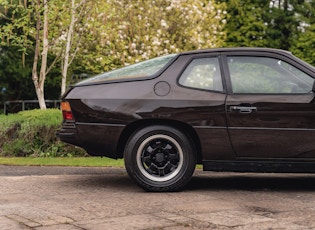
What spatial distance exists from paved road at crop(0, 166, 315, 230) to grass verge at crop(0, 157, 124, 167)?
33.1 inches

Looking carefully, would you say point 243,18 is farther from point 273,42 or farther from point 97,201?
point 97,201

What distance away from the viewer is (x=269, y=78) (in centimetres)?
730

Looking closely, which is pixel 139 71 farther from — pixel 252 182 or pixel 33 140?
pixel 33 140

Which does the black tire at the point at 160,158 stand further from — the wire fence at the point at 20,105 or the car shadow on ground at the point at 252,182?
the wire fence at the point at 20,105

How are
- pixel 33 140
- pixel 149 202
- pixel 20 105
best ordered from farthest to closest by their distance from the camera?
pixel 20 105 < pixel 33 140 < pixel 149 202

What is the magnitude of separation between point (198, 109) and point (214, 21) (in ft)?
50.6

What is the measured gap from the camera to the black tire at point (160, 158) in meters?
7.20

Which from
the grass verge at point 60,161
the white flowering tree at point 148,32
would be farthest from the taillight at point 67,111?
the white flowering tree at point 148,32

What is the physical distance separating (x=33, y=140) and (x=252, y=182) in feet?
13.4

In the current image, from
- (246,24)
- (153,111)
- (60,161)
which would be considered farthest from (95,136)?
(246,24)

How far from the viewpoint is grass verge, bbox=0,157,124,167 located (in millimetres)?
9867

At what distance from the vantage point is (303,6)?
82.5ft

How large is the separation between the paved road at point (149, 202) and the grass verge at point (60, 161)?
2.76 ft

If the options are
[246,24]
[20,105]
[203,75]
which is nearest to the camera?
[203,75]
